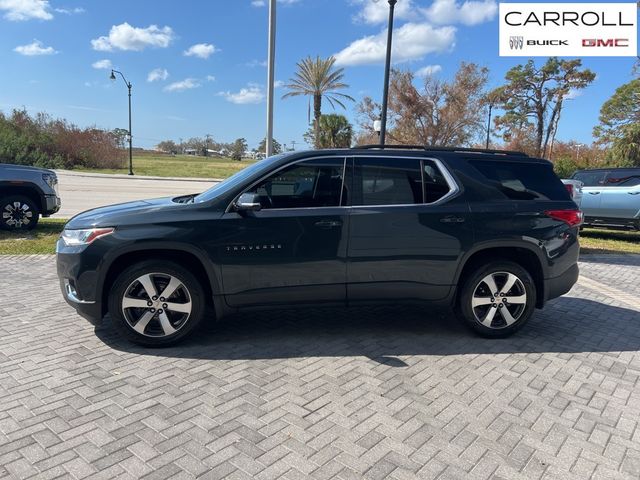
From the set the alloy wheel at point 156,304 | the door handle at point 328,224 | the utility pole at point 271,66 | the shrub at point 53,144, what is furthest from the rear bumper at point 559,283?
the shrub at point 53,144

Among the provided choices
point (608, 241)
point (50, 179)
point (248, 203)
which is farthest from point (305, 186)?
point (608, 241)

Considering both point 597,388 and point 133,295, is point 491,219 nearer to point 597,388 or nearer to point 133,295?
point 597,388

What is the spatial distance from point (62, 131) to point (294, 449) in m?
50.3

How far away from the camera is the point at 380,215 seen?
13.6 feet

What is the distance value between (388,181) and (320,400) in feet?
6.76

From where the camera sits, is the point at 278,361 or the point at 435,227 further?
the point at 435,227

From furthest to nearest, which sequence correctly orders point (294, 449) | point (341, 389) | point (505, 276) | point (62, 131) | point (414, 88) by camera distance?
1. point (62, 131)
2. point (414, 88)
3. point (505, 276)
4. point (341, 389)
5. point (294, 449)

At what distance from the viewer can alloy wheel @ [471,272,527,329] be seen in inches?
173

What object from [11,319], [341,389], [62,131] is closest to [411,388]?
[341,389]

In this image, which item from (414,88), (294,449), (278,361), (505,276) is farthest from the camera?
(414,88)

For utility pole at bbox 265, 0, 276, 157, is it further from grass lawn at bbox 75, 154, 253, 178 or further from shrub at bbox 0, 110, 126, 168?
shrub at bbox 0, 110, 126, 168

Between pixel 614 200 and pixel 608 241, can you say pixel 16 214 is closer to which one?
pixel 614 200

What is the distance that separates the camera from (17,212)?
944cm

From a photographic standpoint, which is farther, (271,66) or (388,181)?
(271,66)
